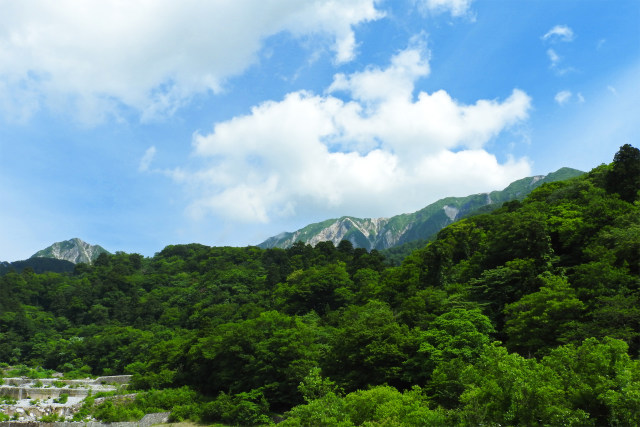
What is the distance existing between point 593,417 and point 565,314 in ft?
31.0

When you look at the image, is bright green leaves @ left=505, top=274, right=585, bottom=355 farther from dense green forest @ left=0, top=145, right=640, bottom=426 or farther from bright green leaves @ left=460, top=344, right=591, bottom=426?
bright green leaves @ left=460, top=344, right=591, bottom=426

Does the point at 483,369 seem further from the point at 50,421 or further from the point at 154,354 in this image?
the point at 154,354

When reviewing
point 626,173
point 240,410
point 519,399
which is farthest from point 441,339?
point 626,173

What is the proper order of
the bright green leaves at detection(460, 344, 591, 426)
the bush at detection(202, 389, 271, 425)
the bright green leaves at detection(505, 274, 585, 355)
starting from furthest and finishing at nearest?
1. the bush at detection(202, 389, 271, 425)
2. the bright green leaves at detection(505, 274, 585, 355)
3. the bright green leaves at detection(460, 344, 591, 426)

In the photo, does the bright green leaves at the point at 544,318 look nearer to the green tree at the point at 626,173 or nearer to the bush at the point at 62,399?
the green tree at the point at 626,173

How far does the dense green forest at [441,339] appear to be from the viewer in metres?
14.7

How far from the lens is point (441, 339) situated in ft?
79.2

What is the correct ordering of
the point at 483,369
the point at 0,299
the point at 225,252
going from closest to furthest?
the point at 483,369
the point at 0,299
the point at 225,252

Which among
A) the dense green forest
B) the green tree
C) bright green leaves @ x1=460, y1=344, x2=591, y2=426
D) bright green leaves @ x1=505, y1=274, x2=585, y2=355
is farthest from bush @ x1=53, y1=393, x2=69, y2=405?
the green tree

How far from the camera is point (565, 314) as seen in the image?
21.7 metres

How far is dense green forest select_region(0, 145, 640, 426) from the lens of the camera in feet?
48.1

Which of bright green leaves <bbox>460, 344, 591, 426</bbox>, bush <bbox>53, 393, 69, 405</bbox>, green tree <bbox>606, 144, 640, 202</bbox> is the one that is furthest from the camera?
bush <bbox>53, 393, 69, 405</bbox>

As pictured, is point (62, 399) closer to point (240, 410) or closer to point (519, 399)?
point (240, 410)

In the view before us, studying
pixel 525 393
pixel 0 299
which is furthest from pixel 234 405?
pixel 0 299
